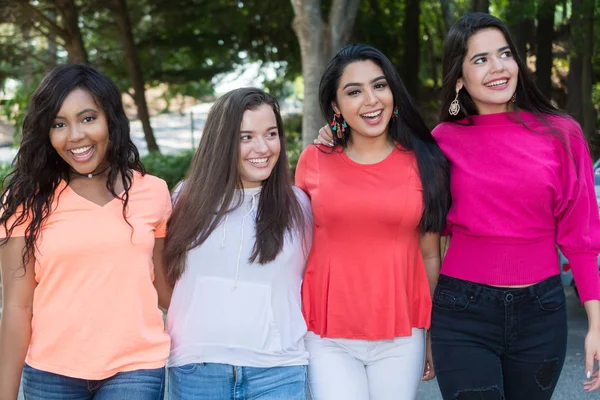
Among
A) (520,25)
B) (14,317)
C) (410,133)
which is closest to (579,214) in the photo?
(410,133)

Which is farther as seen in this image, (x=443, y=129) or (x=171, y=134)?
(x=171, y=134)

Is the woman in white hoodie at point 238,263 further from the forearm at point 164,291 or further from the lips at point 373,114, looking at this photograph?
the lips at point 373,114

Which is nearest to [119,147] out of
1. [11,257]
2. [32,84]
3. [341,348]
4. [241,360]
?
[11,257]

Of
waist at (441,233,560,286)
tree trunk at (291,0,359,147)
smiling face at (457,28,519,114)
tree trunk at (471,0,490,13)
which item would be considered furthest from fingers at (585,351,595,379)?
tree trunk at (471,0,490,13)

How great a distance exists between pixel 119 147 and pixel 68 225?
1.28 feet

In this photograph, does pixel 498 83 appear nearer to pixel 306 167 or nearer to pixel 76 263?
pixel 306 167

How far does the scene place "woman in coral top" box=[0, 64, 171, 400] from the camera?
272 centimetres

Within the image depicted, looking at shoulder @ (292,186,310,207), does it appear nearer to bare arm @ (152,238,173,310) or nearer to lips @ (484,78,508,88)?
bare arm @ (152,238,173,310)

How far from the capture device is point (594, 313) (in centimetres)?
306

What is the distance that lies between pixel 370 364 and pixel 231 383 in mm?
708

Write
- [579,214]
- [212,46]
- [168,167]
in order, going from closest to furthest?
[579,214] → [168,167] → [212,46]

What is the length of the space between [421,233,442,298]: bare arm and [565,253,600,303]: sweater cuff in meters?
0.60

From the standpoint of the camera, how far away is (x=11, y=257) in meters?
2.76

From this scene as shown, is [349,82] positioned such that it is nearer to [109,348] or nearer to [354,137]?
[354,137]
